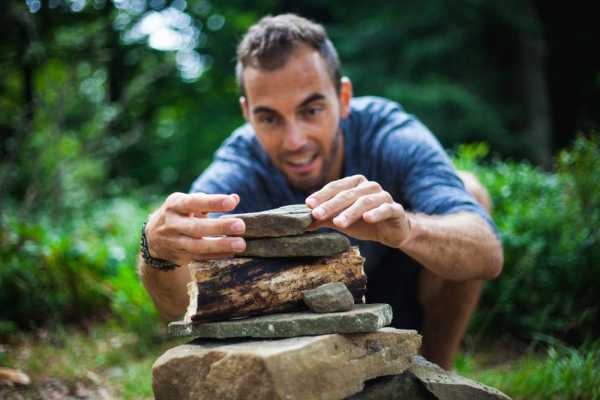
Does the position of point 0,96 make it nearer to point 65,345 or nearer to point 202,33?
point 65,345

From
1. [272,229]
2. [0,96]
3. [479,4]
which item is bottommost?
[272,229]

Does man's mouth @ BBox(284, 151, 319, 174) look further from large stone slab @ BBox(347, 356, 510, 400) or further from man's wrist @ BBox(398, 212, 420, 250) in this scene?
large stone slab @ BBox(347, 356, 510, 400)

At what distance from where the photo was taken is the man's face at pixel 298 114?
3213 millimetres

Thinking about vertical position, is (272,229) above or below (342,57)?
below

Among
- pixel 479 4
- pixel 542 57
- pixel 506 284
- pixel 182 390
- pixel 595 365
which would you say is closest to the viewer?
pixel 182 390

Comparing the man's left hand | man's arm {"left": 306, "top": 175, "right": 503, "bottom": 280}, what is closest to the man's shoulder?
man's arm {"left": 306, "top": 175, "right": 503, "bottom": 280}

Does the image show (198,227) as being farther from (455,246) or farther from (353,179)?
(455,246)

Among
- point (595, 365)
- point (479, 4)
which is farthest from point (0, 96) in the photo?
point (479, 4)

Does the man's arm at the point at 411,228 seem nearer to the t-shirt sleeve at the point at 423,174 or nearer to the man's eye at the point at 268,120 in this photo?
the t-shirt sleeve at the point at 423,174

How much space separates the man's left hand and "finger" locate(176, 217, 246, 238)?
275mm

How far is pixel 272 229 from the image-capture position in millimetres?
2070

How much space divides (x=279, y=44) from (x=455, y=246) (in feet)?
5.02

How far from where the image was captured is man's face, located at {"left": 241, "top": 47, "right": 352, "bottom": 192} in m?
3.21

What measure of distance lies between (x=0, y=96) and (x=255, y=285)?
606cm
